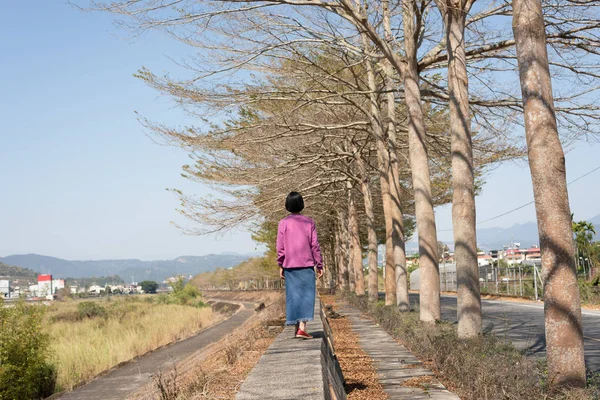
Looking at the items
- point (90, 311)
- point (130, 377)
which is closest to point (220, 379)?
point (130, 377)

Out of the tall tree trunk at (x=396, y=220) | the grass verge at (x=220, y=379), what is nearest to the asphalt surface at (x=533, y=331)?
the tall tree trunk at (x=396, y=220)

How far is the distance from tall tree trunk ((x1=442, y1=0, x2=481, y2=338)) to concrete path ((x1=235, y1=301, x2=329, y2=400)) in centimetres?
494

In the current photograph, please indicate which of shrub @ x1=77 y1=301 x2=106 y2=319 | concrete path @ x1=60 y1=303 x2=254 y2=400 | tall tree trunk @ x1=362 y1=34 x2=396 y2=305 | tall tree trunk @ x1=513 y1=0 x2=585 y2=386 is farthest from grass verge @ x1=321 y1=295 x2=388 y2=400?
shrub @ x1=77 y1=301 x2=106 y2=319

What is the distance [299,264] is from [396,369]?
Answer: 3.03m

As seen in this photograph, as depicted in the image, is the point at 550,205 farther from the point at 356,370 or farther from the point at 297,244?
the point at 356,370

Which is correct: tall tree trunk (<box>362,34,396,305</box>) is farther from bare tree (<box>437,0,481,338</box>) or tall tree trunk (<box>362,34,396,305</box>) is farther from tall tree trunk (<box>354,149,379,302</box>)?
bare tree (<box>437,0,481,338</box>)

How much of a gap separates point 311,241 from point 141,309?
223ft

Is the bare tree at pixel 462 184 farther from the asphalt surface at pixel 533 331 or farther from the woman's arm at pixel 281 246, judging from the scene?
the woman's arm at pixel 281 246

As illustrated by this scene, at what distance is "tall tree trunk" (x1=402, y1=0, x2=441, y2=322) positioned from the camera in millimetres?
15219

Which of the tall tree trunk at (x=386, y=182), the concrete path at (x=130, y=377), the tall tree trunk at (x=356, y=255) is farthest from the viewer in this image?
the tall tree trunk at (x=356, y=255)

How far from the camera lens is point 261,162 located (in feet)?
83.1

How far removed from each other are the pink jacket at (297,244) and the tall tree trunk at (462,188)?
431 centimetres

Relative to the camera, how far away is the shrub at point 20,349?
18.2 m

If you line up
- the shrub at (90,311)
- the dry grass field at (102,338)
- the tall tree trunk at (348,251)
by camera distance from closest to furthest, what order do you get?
the dry grass field at (102,338)
the tall tree trunk at (348,251)
the shrub at (90,311)
